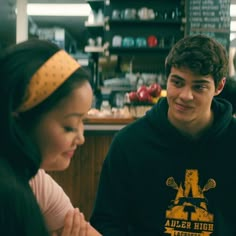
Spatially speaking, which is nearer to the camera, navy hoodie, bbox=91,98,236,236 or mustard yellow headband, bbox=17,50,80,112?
mustard yellow headband, bbox=17,50,80,112

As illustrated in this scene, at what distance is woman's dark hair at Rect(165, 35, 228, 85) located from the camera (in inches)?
78.2

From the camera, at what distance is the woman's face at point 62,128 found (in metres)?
1.14

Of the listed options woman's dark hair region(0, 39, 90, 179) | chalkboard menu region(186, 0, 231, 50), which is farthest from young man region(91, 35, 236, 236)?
chalkboard menu region(186, 0, 231, 50)

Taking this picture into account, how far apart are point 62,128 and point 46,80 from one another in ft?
0.47

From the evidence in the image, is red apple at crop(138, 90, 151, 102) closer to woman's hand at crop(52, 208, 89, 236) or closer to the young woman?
woman's hand at crop(52, 208, 89, 236)

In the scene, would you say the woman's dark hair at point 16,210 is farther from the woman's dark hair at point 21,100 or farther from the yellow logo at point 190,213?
the yellow logo at point 190,213

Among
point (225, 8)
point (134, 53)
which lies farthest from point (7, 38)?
point (225, 8)

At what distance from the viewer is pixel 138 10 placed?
22.2ft

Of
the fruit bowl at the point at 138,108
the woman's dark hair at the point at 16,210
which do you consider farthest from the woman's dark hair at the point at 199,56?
the fruit bowl at the point at 138,108

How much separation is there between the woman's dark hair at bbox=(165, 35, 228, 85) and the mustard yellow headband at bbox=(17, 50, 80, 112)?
96 cm

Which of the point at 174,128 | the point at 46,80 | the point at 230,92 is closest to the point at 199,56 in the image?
the point at 174,128

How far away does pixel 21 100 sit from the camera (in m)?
1.08

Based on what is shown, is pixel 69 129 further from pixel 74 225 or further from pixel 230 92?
pixel 230 92

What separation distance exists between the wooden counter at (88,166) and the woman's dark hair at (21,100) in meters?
2.37
